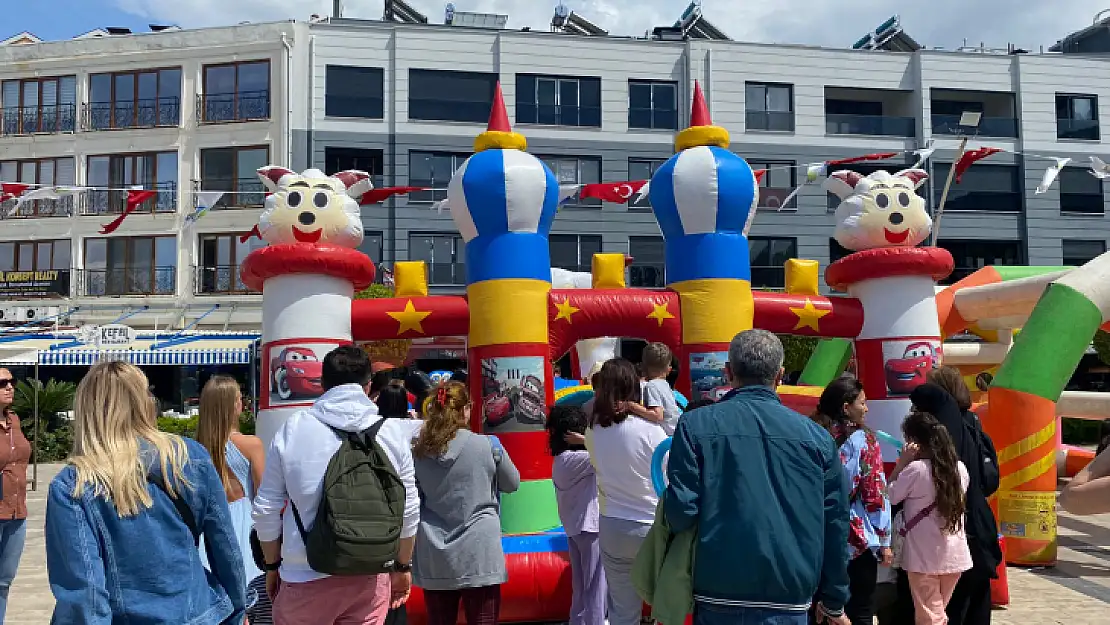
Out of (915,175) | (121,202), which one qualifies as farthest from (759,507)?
(121,202)

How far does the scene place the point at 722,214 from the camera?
7.98m

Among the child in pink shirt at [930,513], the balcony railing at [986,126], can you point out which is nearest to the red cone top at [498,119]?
the child in pink shirt at [930,513]

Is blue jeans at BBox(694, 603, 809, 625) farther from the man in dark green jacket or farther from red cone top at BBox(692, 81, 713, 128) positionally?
red cone top at BBox(692, 81, 713, 128)

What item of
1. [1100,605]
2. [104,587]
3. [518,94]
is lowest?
[1100,605]

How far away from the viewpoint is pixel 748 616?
3109mm

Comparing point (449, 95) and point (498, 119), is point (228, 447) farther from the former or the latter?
point (449, 95)

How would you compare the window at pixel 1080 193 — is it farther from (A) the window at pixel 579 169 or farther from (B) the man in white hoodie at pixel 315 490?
(B) the man in white hoodie at pixel 315 490

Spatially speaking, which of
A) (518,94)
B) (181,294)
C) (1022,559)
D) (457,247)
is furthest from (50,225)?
(1022,559)

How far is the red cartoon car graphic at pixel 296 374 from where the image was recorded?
7.52 m

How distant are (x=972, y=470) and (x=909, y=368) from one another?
11.6 feet

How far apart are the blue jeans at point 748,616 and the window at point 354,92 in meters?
23.9

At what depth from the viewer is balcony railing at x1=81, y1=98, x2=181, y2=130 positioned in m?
26.0

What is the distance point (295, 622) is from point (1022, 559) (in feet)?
22.1

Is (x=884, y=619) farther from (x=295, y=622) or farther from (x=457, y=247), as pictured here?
(x=457, y=247)
